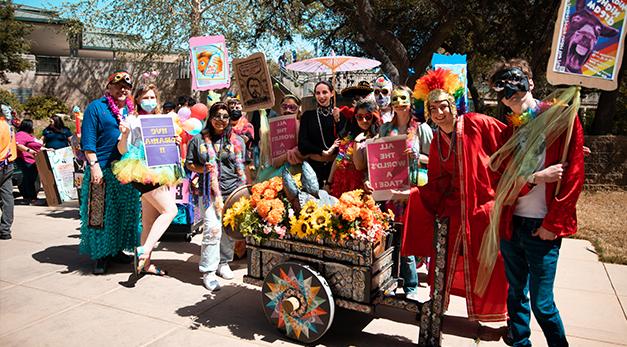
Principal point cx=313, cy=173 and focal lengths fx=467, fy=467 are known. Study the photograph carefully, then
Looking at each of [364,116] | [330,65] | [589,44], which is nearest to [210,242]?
[364,116]

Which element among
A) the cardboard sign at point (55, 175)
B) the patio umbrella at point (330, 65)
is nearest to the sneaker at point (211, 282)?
the patio umbrella at point (330, 65)

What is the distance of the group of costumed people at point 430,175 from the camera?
277 centimetres

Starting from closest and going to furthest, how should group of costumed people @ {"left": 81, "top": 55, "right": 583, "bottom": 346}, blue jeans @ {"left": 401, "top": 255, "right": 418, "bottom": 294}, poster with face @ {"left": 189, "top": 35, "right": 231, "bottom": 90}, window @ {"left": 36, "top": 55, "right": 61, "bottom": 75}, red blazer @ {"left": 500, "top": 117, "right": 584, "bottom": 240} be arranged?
red blazer @ {"left": 500, "top": 117, "right": 584, "bottom": 240}, group of costumed people @ {"left": 81, "top": 55, "right": 583, "bottom": 346}, blue jeans @ {"left": 401, "top": 255, "right": 418, "bottom": 294}, poster with face @ {"left": 189, "top": 35, "right": 231, "bottom": 90}, window @ {"left": 36, "top": 55, "right": 61, "bottom": 75}

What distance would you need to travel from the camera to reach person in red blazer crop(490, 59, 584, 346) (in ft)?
8.67

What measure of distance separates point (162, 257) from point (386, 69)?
23.7ft

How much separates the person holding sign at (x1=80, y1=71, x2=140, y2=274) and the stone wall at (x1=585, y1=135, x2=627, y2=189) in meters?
9.89

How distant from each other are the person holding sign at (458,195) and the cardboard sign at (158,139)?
2.59 metres

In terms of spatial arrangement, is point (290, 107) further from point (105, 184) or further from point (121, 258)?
point (121, 258)

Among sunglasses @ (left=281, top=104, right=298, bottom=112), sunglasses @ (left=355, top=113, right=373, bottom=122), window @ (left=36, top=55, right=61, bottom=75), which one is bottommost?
sunglasses @ (left=355, top=113, right=373, bottom=122)

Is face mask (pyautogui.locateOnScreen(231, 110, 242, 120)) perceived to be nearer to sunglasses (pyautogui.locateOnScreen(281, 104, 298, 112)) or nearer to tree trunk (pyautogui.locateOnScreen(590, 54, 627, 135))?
sunglasses (pyautogui.locateOnScreen(281, 104, 298, 112))

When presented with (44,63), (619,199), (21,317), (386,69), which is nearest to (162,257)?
(21,317)

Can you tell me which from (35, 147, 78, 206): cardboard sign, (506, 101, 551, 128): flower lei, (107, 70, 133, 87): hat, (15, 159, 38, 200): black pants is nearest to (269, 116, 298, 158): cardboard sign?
(107, 70, 133, 87): hat

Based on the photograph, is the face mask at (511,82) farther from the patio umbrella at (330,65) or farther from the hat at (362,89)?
the patio umbrella at (330,65)

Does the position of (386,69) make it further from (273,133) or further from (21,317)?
(21,317)
